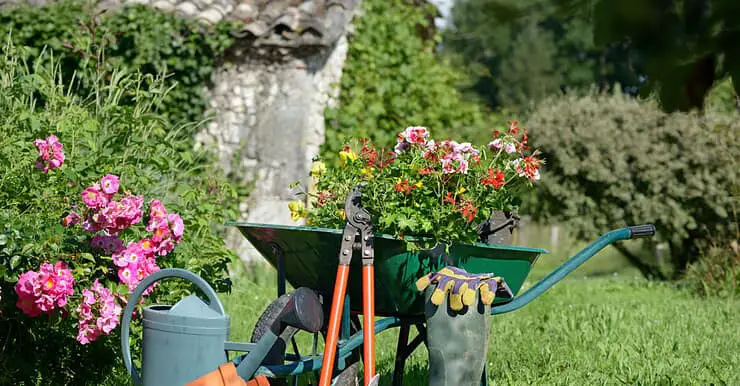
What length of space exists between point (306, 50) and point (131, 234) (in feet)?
15.8

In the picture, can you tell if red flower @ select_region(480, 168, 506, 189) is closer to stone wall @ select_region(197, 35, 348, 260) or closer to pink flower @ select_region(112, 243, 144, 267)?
pink flower @ select_region(112, 243, 144, 267)

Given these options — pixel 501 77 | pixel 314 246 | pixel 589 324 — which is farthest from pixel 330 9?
pixel 501 77

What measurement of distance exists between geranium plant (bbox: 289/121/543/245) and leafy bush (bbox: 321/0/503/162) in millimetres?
4988

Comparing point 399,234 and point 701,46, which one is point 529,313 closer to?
point 399,234

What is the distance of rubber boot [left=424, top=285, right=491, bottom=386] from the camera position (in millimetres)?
3076

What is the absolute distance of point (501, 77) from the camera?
33.1m

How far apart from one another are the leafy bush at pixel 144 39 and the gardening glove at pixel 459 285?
5.06 meters

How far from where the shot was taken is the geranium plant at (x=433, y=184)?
122 inches

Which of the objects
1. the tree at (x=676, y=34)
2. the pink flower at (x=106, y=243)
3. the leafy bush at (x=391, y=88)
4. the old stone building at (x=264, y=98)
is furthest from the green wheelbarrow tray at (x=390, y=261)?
the leafy bush at (x=391, y=88)

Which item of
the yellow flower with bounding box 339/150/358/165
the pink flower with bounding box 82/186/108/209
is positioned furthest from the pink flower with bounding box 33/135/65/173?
the yellow flower with bounding box 339/150/358/165

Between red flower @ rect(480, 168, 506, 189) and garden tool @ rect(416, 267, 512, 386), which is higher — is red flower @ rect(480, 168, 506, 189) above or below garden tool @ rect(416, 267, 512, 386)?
above

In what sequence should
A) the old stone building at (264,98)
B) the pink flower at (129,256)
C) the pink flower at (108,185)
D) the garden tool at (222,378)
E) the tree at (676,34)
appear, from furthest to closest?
the old stone building at (264,98)
the pink flower at (129,256)
the pink flower at (108,185)
the garden tool at (222,378)
the tree at (676,34)

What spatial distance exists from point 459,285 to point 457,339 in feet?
0.70

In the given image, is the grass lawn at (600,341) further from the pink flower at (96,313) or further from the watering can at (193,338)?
the watering can at (193,338)
